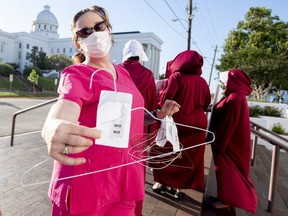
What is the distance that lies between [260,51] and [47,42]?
75.5 m

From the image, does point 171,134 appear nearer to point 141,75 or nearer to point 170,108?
point 170,108

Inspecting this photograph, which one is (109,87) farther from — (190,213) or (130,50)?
(190,213)

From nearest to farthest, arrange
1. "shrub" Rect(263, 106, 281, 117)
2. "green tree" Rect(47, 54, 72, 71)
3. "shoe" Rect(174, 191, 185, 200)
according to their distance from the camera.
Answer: "shoe" Rect(174, 191, 185, 200) < "shrub" Rect(263, 106, 281, 117) < "green tree" Rect(47, 54, 72, 71)

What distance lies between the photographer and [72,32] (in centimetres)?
Result: 139

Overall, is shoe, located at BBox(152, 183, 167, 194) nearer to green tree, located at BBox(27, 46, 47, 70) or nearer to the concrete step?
the concrete step

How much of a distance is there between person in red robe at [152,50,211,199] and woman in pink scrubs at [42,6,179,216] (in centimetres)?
158

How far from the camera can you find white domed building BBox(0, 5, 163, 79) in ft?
219

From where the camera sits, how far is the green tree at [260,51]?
720 inches

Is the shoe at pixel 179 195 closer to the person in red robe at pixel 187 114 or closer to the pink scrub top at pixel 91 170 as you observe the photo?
the person in red robe at pixel 187 114

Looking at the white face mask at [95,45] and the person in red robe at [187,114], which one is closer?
the white face mask at [95,45]

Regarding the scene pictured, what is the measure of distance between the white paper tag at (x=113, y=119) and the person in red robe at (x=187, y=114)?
187cm

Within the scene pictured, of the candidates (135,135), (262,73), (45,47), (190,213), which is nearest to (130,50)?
(135,135)

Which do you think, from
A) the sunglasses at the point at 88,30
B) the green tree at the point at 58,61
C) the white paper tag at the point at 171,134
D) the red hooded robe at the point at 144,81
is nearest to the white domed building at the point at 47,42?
the green tree at the point at 58,61

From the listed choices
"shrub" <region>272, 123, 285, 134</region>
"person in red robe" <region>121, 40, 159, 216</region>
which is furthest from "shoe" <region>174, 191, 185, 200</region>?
"shrub" <region>272, 123, 285, 134</region>
